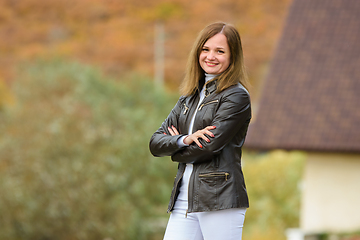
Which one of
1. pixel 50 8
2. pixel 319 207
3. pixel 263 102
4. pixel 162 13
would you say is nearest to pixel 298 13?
pixel 263 102

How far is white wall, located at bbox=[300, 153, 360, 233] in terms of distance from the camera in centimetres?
919

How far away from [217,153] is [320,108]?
700 cm

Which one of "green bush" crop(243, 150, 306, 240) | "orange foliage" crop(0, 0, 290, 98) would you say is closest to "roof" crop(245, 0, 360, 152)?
"green bush" crop(243, 150, 306, 240)

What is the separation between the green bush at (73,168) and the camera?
14.1m

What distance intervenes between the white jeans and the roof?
659 cm

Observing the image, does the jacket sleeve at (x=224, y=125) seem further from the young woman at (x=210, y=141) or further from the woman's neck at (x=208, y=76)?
the woman's neck at (x=208, y=76)

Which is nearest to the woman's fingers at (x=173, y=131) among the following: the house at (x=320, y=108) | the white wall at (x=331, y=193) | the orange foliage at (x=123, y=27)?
the house at (x=320, y=108)

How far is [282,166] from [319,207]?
514 centimetres

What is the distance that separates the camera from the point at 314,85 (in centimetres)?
918

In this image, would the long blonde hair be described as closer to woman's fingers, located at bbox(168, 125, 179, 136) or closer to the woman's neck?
the woman's neck

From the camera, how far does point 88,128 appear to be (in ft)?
50.9

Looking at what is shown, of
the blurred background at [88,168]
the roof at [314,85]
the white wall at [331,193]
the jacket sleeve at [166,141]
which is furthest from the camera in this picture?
the blurred background at [88,168]

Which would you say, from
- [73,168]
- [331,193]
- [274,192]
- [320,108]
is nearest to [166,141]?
[320,108]

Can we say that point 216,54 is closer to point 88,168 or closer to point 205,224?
point 205,224
